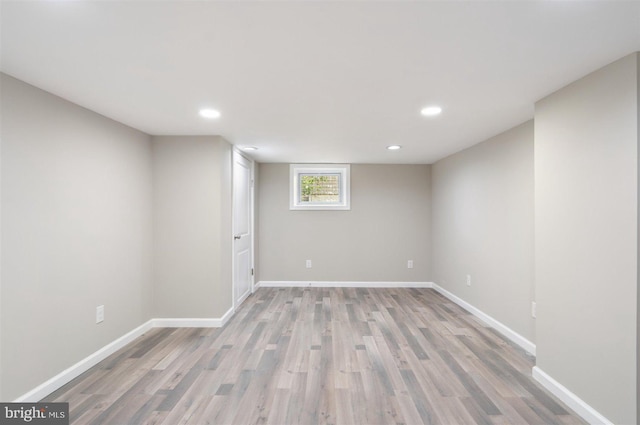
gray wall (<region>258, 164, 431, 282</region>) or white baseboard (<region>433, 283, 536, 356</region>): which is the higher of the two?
gray wall (<region>258, 164, 431, 282</region>)

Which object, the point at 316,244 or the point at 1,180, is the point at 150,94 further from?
the point at 316,244

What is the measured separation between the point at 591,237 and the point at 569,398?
3.55ft

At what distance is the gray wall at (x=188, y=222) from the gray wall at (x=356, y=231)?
1.85 m

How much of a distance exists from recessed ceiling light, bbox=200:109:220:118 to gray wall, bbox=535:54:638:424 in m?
2.59

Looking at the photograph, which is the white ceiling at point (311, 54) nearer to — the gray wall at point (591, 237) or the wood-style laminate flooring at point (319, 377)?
the gray wall at point (591, 237)

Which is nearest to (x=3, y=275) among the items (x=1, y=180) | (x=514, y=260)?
(x=1, y=180)

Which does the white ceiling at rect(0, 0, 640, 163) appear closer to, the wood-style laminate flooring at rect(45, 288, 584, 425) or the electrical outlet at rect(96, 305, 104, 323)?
the electrical outlet at rect(96, 305, 104, 323)

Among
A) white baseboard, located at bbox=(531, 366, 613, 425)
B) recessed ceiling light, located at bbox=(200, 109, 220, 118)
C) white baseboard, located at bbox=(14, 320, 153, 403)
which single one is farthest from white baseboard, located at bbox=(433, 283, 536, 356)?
white baseboard, located at bbox=(14, 320, 153, 403)

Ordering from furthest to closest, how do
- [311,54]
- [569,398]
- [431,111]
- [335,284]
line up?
[335,284] < [431,111] < [569,398] < [311,54]

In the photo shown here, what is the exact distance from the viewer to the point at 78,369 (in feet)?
7.54

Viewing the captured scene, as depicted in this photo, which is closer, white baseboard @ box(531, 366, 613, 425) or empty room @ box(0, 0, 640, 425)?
empty room @ box(0, 0, 640, 425)

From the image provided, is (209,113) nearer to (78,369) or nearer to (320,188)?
(78,369)

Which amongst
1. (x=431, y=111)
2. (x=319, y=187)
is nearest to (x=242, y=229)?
(x=319, y=187)

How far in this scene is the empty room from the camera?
1420mm
